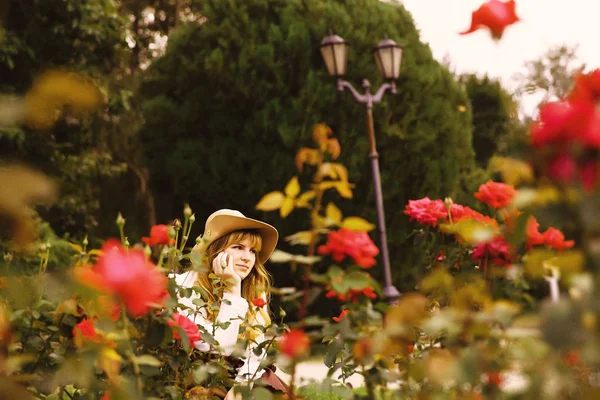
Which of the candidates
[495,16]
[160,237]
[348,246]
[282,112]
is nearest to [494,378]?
[348,246]

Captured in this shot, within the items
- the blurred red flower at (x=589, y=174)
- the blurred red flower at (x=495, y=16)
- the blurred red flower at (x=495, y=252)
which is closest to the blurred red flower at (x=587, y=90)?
the blurred red flower at (x=589, y=174)

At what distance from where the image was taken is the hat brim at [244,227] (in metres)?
3.42

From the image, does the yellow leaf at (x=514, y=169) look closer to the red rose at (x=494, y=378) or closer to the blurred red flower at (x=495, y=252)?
the red rose at (x=494, y=378)

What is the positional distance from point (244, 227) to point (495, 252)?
1.95 metres

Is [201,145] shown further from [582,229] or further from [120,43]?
[582,229]

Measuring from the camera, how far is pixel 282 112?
34.7 feet

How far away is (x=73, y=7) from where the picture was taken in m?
8.93

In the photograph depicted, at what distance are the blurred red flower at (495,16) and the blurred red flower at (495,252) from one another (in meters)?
0.61

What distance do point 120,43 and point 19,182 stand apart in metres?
9.54

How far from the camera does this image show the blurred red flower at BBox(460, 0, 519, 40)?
3.70ft

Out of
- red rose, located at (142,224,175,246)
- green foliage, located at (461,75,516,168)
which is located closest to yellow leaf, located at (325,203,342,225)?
red rose, located at (142,224,175,246)

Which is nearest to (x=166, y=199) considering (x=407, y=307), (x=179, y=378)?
(x=179, y=378)

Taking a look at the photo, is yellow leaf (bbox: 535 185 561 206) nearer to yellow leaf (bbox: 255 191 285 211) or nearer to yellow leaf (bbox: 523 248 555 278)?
yellow leaf (bbox: 523 248 555 278)

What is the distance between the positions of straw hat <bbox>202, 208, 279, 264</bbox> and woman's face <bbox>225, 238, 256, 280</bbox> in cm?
8
